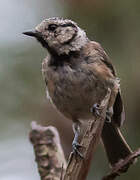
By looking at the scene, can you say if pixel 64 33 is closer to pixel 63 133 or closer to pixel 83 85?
pixel 83 85

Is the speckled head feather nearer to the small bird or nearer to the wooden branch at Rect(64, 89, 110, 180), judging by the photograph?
the small bird

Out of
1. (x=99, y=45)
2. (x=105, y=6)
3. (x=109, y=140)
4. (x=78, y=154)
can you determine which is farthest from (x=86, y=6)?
(x=78, y=154)

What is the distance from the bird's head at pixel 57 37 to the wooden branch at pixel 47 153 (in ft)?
2.72

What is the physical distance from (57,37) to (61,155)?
1.07m

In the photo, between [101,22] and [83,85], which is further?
[101,22]

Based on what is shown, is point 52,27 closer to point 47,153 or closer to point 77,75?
point 77,75

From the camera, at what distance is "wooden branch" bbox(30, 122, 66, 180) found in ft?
11.2

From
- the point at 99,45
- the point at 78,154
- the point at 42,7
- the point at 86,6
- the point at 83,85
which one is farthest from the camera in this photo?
the point at 42,7

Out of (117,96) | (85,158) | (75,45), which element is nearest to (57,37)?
(75,45)

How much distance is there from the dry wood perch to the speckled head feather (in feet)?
2.68

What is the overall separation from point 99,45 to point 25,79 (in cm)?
85

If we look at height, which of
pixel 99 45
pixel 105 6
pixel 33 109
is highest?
pixel 105 6

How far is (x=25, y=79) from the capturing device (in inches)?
192

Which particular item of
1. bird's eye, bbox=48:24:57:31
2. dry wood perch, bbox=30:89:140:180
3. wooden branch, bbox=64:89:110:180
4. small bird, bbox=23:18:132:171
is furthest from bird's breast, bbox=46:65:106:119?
wooden branch, bbox=64:89:110:180
